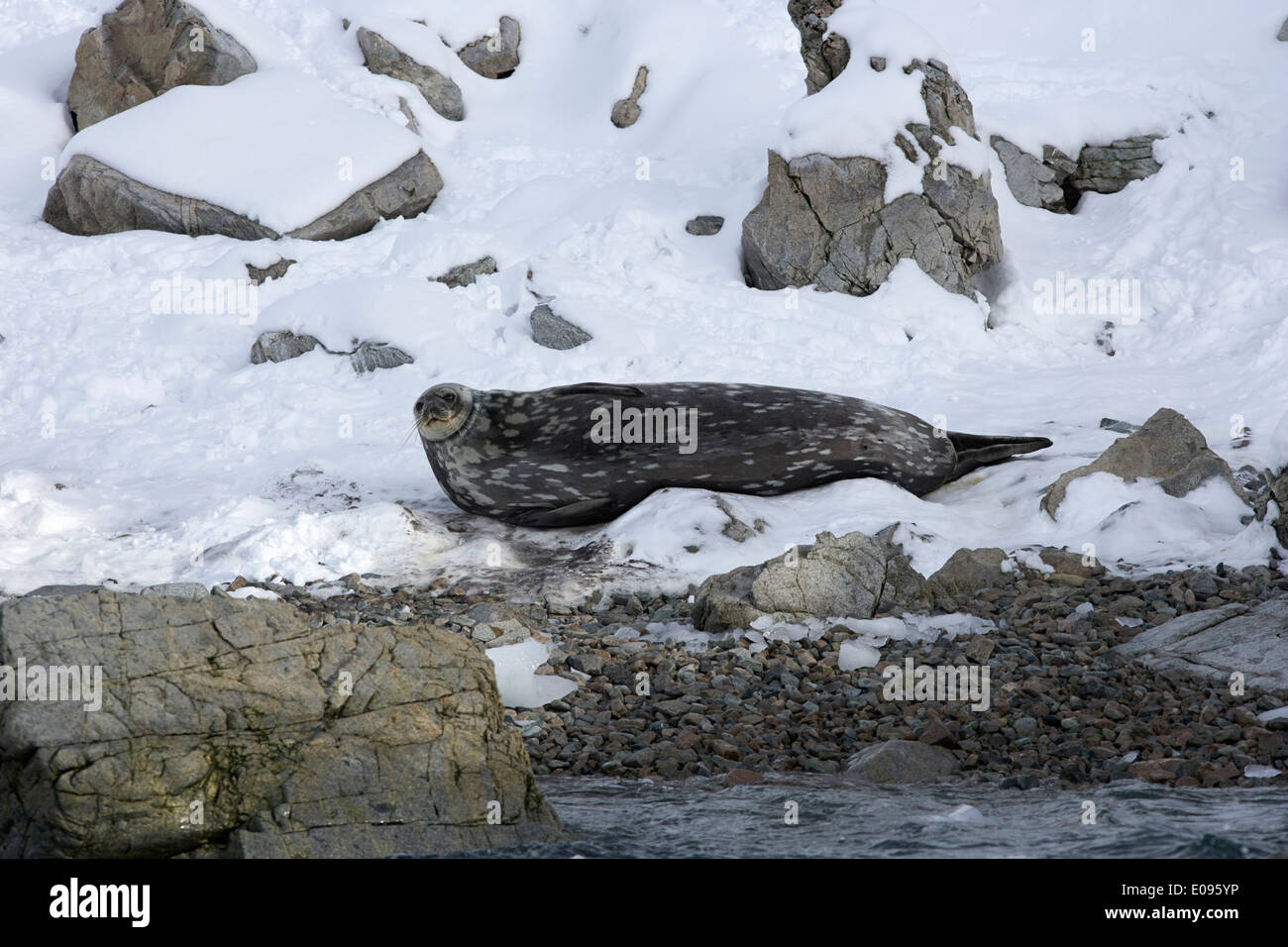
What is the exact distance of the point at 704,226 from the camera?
38.3 ft

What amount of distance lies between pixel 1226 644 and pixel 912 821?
6.79ft

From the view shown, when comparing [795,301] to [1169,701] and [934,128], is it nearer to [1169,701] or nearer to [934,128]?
[934,128]

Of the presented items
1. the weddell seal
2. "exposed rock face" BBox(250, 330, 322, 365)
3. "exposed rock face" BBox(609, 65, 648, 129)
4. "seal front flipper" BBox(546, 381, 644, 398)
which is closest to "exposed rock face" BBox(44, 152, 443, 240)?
"exposed rock face" BBox(250, 330, 322, 365)

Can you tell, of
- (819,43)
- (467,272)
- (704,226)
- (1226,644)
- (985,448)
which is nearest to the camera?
(1226,644)

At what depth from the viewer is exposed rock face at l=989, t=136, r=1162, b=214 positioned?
1230 cm

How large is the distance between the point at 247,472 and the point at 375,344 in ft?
6.94

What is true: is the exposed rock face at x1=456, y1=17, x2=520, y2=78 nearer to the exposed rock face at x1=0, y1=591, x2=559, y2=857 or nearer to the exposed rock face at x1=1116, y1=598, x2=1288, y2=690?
the exposed rock face at x1=1116, y1=598, x2=1288, y2=690

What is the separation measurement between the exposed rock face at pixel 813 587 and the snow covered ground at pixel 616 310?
420mm

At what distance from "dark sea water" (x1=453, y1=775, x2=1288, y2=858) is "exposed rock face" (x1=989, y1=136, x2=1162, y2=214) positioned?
987 cm

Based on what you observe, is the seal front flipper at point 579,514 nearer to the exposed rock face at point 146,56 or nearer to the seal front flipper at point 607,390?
the seal front flipper at point 607,390

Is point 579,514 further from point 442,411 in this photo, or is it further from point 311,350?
point 311,350

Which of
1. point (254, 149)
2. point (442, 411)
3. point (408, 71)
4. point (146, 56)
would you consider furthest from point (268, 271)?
point (442, 411)

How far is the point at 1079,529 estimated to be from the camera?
6281 millimetres
